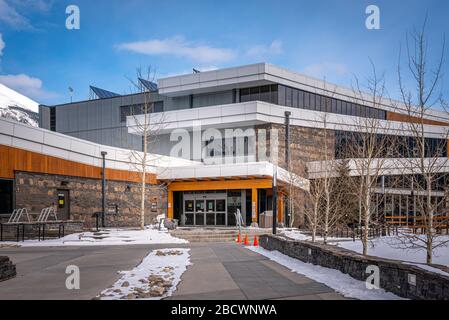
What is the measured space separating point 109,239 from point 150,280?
11.8 metres

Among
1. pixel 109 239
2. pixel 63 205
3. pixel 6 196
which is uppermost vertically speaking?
pixel 6 196

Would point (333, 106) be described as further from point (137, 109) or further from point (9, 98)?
point (9, 98)

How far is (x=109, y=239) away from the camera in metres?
20.2

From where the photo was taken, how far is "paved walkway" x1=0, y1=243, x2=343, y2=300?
7.79m

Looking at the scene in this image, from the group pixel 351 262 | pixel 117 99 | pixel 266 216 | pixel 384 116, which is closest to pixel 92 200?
pixel 266 216

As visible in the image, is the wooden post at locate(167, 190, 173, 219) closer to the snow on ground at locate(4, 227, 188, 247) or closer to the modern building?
Result: the modern building

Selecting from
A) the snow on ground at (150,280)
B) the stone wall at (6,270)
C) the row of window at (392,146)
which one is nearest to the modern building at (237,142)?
the row of window at (392,146)

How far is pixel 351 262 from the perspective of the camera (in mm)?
9352

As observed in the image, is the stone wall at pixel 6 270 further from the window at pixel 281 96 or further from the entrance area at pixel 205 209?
the window at pixel 281 96

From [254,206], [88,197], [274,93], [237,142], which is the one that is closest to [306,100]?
[274,93]

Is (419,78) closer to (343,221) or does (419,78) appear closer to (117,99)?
(343,221)

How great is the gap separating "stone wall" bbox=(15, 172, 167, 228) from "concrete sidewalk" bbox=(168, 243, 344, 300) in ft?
41.1

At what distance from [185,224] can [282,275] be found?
2390 cm

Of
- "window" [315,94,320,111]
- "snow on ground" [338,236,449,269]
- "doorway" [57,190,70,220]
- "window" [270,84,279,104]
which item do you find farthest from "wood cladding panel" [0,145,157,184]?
"window" [315,94,320,111]
